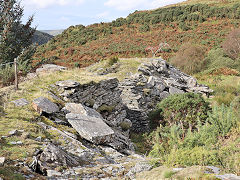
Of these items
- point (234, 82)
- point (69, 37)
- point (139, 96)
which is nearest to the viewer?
point (139, 96)

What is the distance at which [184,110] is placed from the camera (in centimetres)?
987

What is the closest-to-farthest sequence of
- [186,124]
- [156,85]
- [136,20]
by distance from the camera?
[186,124], [156,85], [136,20]

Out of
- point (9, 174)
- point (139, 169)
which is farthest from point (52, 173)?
point (139, 169)

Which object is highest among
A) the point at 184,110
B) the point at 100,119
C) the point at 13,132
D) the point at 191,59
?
the point at 191,59

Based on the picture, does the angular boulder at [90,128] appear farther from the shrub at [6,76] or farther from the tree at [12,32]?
the tree at [12,32]

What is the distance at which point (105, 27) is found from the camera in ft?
158

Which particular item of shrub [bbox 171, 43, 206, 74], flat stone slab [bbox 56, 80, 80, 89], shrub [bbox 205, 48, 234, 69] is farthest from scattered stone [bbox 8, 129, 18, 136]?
shrub [bbox 205, 48, 234, 69]

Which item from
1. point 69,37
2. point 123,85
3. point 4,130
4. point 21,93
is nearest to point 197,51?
point 123,85

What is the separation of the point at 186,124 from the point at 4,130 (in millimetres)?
7589

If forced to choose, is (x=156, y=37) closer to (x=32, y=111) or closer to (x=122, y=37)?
(x=122, y=37)

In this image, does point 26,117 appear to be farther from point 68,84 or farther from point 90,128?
point 68,84

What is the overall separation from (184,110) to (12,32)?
38.1ft

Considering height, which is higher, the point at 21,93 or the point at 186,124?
the point at 21,93

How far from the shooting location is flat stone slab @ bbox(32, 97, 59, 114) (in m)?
7.45
